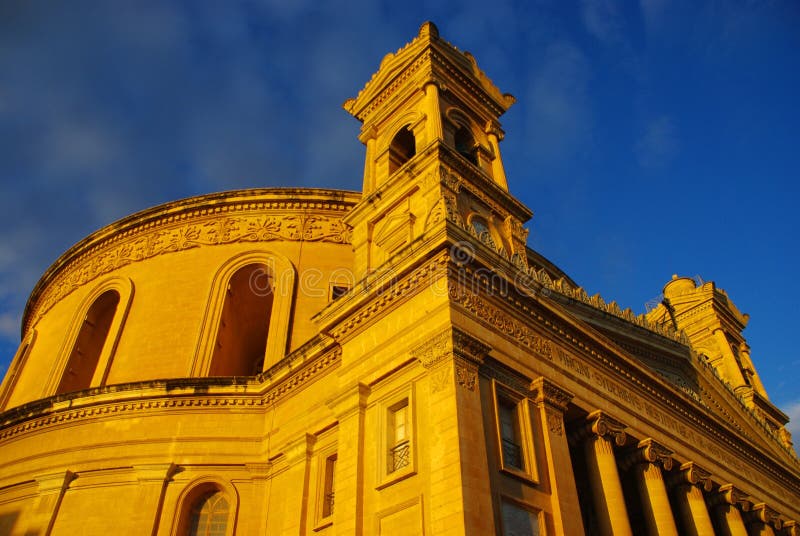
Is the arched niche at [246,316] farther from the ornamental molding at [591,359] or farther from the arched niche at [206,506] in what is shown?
the ornamental molding at [591,359]

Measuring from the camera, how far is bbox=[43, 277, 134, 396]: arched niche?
22.7 meters

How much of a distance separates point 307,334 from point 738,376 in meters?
22.4

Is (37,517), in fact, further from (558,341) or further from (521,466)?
(558,341)

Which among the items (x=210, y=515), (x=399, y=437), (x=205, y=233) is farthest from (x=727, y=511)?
(x=205, y=233)

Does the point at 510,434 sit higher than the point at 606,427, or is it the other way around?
the point at 606,427

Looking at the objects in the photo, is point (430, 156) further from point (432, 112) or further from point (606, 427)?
point (606, 427)

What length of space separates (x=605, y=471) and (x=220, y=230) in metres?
15.7

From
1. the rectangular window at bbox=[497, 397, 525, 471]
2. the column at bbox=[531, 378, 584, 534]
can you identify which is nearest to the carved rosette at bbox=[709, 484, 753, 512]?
the column at bbox=[531, 378, 584, 534]

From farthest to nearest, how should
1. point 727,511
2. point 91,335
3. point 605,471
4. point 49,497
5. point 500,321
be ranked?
point 91,335
point 727,511
point 49,497
point 605,471
point 500,321

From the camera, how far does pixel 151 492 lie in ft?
54.9

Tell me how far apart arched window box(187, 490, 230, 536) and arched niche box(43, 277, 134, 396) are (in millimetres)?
6946

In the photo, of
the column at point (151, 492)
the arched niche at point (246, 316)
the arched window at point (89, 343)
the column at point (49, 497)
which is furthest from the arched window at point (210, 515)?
the arched window at point (89, 343)

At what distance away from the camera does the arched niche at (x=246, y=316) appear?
20922mm

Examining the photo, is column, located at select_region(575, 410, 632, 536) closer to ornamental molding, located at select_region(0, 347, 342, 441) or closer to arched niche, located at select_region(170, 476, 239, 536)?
ornamental molding, located at select_region(0, 347, 342, 441)
